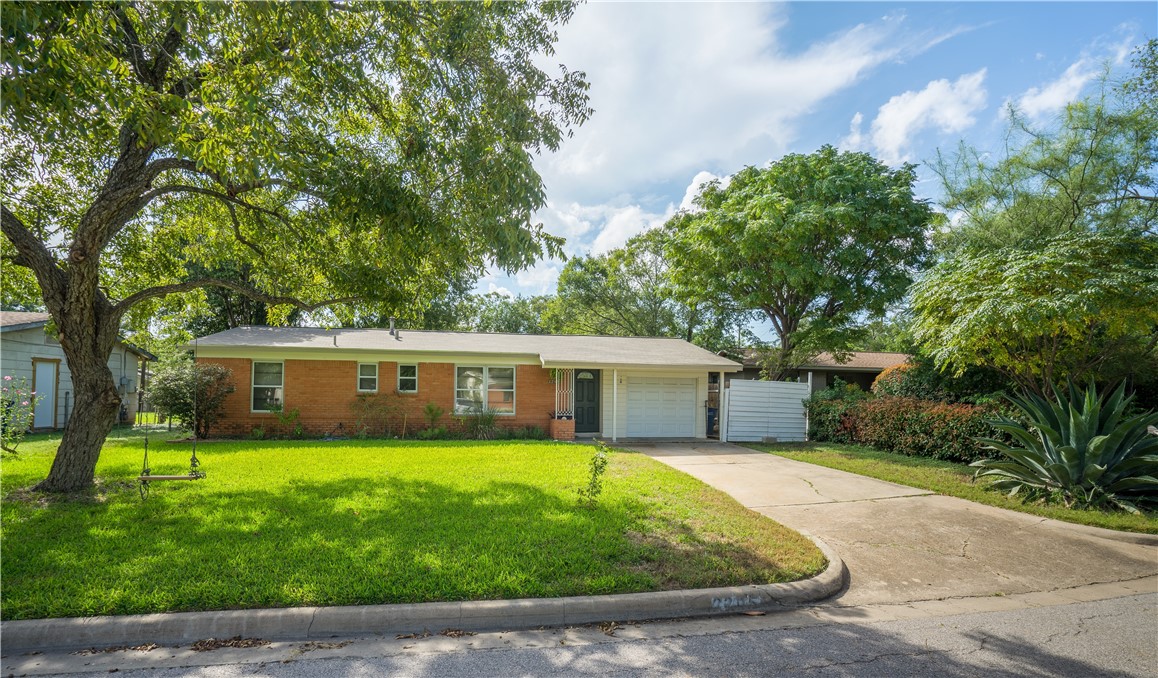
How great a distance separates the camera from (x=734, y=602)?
14.7ft

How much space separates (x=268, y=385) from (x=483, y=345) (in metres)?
5.90

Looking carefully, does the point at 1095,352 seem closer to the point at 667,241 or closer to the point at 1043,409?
the point at 1043,409

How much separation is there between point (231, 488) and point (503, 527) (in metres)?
4.41

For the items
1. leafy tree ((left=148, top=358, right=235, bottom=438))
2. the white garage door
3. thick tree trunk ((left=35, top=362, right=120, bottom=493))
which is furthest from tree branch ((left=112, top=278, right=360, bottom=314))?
the white garage door

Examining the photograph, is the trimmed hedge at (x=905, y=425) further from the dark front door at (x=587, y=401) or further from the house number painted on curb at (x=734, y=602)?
the house number painted on curb at (x=734, y=602)

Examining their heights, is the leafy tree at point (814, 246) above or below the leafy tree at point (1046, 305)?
above

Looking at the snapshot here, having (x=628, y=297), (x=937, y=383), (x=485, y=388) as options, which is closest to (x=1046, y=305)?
(x=937, y=383)

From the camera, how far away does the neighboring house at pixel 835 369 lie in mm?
27500

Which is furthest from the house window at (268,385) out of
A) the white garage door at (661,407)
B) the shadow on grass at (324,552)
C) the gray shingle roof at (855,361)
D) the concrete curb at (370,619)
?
the gray shingle roof at (855,361)

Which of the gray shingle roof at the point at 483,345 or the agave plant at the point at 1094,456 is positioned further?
the gray shingle roof at the point at 483,345

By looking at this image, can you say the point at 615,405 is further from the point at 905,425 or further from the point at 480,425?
the point at 905,425

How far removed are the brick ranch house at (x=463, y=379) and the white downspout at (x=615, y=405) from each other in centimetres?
3

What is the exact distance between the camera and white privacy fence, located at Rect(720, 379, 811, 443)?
16.3 meters

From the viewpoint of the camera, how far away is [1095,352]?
10.1 metres
